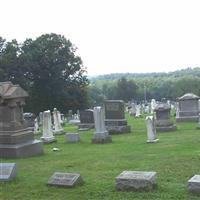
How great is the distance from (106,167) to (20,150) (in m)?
4.60

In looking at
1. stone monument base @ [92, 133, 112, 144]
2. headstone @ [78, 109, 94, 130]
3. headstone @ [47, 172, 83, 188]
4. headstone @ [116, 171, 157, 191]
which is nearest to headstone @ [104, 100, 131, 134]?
headstone @ [78, 109, 94, 130]

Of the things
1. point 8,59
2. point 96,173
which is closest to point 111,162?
point 96,173

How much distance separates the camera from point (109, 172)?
11766 millimetres

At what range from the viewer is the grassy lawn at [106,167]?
31.4 ft

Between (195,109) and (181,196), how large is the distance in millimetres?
22221

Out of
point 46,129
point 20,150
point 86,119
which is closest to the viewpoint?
point 20,150

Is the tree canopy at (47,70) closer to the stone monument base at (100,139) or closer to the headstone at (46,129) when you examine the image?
the headstone at (46,129)

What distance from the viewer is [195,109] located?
30.6 m

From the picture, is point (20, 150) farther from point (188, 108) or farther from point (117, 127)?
point (188, 108)

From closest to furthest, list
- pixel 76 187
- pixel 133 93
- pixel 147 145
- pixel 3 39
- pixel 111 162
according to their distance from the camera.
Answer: pixel 76 187
pixel 111 162
pixel 147 145
pixel 3 39
pixel 133 93

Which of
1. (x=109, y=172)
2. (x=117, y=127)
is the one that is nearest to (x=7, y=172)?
(x=109, y=172)

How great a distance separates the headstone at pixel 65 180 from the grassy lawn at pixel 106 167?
14 cm

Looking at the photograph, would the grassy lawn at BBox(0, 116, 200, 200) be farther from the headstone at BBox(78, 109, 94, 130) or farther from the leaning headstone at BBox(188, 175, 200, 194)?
the headstone at BBox(78, 109, 94, 130)

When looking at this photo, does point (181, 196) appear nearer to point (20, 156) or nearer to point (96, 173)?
point (96, 173)
